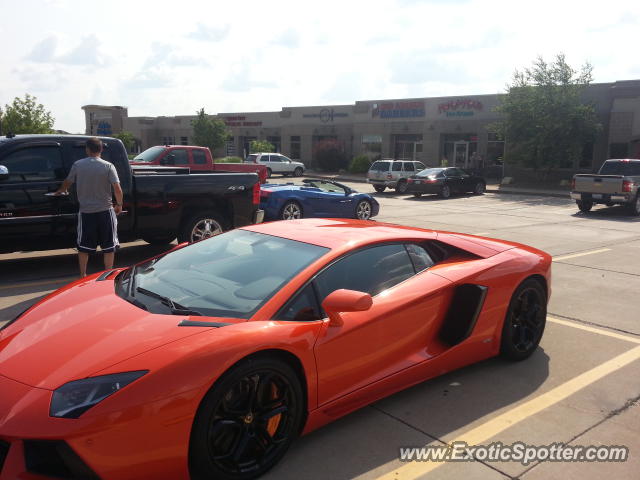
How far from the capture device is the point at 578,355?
4.89 m

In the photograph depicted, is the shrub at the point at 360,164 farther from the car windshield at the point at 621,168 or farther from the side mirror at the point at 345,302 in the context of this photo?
the side mirror at the point at 345,302

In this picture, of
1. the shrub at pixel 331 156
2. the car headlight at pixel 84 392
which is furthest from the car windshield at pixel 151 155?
the shrub at pixel 331 156

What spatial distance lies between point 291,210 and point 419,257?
8.72 meters

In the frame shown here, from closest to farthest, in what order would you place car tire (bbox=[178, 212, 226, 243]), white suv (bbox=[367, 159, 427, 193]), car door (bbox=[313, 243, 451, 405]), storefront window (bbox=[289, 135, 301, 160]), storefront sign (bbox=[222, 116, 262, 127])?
car door (bbox=[313, 243, 451, 405]), car tire (bbox=[178, 212, 226, 243]), white suv (bbox=[367, 159, 427, 193]), storefront window (bbox=[289, 135, 301, 160]), storefront sign (bbox=[222, 116, 262, 127])

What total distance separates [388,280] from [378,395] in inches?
A: 30.3

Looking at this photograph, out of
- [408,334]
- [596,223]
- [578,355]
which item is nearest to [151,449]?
[408,334]

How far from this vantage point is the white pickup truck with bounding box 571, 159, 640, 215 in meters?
17.0

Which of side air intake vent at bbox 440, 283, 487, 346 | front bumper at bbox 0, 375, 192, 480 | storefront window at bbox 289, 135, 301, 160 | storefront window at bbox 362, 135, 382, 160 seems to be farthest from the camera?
storefront window at bbox 289, 135, 301, 160

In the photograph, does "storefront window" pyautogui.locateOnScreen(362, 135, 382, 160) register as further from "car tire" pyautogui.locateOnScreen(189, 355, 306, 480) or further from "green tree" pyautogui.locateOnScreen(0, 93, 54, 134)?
"car tire" pyautogui.locateOnScreen(189, 355, 306, 480)

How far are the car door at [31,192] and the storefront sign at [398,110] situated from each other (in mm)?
33307

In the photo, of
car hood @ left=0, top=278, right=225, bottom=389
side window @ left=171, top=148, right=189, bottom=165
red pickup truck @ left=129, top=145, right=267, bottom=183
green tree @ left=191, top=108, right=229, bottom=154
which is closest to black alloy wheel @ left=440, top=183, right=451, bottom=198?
red pickup truck @ left=129, top=145, right=267, bottom=183

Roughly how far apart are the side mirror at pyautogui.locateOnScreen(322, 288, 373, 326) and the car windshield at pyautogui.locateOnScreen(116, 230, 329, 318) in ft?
1.08

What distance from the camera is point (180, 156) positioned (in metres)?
16.4

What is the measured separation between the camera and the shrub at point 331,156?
41531 millimetres
